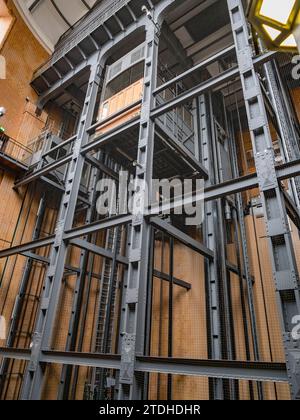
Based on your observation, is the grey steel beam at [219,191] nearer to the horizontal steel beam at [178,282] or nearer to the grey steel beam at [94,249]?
the grey steel beam at [94,249]

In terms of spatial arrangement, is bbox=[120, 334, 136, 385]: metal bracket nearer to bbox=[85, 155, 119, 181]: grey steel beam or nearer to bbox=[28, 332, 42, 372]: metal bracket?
bbox=[28, 332, 42, 372]: metal bracket

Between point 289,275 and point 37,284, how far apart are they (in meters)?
10.9

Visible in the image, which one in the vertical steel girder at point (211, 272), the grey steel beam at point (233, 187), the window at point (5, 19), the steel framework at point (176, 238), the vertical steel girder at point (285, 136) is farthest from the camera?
the window at point (5, 19)

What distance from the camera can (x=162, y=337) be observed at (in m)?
10.8

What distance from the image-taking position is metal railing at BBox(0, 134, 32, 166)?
1325cm

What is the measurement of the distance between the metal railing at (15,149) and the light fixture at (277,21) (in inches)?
497

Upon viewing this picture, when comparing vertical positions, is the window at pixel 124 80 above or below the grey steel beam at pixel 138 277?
above

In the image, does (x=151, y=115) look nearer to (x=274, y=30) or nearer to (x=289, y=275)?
(x=289, y=275)

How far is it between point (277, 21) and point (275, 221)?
3.32 meters

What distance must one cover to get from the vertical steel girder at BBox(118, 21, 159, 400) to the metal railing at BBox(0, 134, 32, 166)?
757 cm

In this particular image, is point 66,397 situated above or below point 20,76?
below

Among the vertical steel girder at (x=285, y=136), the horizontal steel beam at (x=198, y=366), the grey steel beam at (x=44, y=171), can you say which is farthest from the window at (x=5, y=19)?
the horizontal steel beam at (x=198, y=366)

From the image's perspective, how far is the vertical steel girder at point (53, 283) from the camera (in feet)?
21.9
